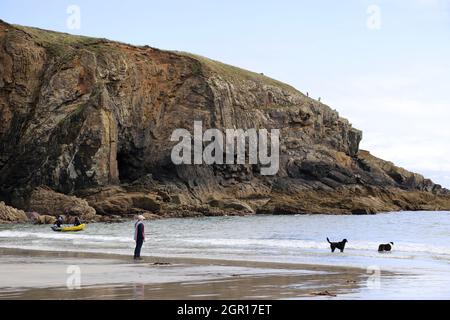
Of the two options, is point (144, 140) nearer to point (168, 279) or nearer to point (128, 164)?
point (128, 164)

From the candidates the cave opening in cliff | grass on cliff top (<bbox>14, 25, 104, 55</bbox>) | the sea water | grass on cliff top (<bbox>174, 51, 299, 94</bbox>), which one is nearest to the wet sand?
the sea water

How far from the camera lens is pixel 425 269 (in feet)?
67.8

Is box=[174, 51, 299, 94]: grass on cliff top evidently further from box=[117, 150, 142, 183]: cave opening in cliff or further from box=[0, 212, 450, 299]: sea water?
box=[0, 212, 450, 299]: sea water

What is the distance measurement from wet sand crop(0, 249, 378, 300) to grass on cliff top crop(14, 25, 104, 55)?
6446 cm

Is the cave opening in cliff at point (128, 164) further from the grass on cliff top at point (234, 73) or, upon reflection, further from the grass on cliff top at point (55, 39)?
the grass on cliff top at point (234, 73)

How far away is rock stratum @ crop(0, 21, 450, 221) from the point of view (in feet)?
237

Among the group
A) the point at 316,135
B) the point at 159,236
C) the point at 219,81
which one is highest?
the point at 219,81

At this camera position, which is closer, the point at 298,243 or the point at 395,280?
the point at 395,280

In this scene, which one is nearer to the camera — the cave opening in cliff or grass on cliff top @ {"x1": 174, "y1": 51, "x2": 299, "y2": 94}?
the cave opening in cliff
